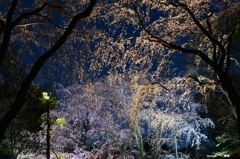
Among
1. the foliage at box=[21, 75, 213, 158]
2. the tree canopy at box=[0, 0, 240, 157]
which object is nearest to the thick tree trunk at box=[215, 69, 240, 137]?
the tree canopy at box=[0, 0, 240, 157]

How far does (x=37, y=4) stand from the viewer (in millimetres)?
3662

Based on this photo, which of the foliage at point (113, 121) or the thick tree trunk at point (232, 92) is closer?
the thick tree trunk at point (232, 92)

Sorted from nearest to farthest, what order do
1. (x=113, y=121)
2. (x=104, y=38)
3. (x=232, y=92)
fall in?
(x=232, y=92) → (x=104, y=38) → (x=113, y=121)

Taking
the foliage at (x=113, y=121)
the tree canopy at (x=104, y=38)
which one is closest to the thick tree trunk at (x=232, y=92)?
the tree canopy at (x=104, y=38)

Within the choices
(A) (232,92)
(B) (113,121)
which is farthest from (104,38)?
(B) (113,121)

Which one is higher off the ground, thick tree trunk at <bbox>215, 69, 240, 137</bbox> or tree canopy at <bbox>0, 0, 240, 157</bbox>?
tree canopy at <bbox>0, 0, 240, 157</bbox>

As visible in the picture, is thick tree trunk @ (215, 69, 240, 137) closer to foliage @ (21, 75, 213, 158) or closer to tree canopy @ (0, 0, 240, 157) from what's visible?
tree canopy @ (0, 0, 240, 157)

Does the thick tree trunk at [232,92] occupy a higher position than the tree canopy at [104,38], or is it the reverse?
the tree canopy at [104,38]

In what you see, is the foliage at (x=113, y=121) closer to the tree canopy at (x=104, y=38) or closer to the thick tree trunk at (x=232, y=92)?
the tree canopy at (x=104, y=38)

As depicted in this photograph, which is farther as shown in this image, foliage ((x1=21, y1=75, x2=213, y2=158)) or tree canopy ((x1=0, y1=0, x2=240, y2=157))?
foliage ((x1=21, y1=75, x2=213, y2=158))

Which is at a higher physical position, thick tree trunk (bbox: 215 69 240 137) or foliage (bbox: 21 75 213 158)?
foliage (bbox: 21 75 213 158)

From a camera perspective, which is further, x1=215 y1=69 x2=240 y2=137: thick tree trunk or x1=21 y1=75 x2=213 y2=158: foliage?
x1=21 y1=75 x2=213 y2=158: foliage

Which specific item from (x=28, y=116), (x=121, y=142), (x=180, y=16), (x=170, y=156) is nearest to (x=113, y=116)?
(x=121, y=142)

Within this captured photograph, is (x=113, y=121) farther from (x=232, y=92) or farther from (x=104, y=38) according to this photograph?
(x=232, y=92)
